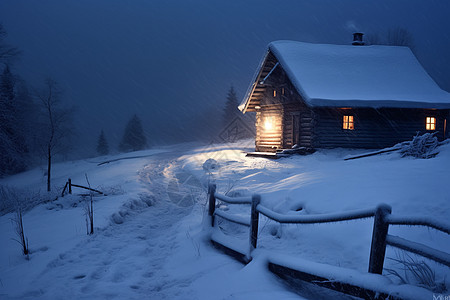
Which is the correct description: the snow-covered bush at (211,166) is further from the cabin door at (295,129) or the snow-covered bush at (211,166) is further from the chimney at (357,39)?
the chimney at (357,39)

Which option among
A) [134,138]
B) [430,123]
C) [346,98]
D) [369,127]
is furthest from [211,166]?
[134,138]

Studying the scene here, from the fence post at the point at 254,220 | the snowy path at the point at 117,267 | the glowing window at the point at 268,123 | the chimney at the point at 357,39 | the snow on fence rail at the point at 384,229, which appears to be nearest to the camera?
the snow on fence rail at the point at 384,229

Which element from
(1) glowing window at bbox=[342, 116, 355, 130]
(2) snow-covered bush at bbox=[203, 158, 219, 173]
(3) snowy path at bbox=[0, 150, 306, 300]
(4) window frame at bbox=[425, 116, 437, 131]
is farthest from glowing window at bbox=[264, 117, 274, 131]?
(3) snowy path at bbox=[0, 150, 306, 300]

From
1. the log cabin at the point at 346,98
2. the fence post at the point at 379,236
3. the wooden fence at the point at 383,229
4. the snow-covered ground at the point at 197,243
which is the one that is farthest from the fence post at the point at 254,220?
the log cabin at the point at 346,98

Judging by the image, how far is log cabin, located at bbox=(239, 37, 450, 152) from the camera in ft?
48.4

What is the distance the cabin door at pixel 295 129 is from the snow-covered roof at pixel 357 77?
2562mm

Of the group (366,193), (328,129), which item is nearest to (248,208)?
(366,193)

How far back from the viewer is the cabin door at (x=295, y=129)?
667 inches

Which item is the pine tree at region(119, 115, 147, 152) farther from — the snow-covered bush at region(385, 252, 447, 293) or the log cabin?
the snow-covered bush at region(385, 252, 447, 293)

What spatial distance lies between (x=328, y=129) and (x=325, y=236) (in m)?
12.6

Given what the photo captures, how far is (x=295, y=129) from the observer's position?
17.3 meters

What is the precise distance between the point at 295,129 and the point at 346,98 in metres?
3.89

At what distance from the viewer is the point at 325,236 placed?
14.9 feet

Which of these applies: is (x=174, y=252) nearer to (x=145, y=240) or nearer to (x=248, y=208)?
(x=145, y=240)
